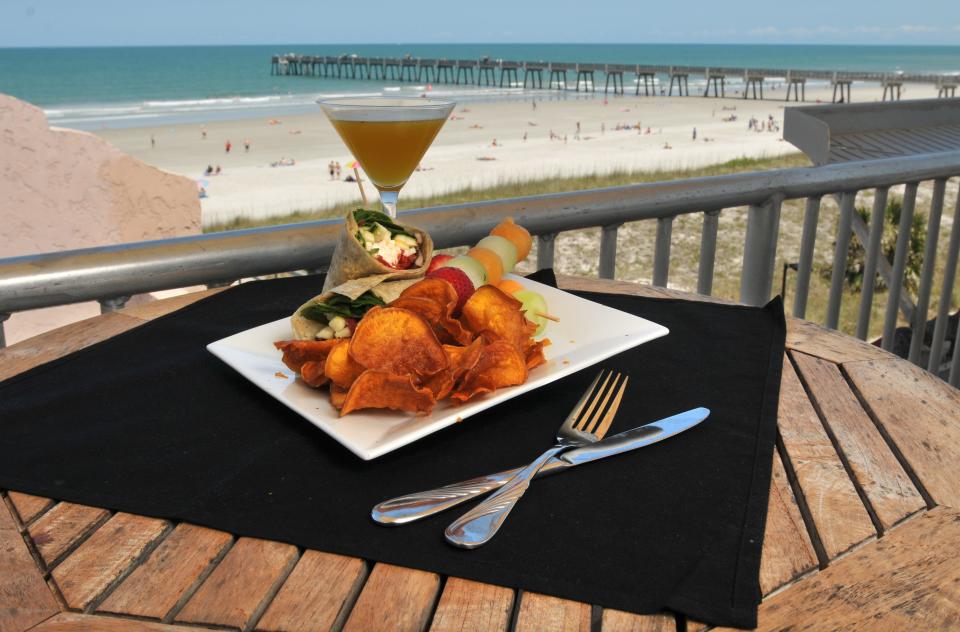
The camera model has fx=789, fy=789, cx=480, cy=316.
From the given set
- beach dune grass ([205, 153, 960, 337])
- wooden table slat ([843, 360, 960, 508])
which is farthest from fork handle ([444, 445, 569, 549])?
beach dune grass ([205, 153, 960, 337])

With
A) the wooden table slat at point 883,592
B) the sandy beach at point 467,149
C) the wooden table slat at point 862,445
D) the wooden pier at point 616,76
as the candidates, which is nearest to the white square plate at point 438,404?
the wooden table slat at point 862,445

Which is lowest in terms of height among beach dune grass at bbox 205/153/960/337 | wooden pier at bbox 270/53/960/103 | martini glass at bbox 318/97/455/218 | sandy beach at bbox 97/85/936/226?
beach dune grass at bbox 205/153/960/337

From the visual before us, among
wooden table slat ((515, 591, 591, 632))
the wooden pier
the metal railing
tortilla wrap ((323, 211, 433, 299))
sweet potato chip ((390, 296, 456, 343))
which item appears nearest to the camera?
wooden table slat ((515, 591, 591, 632))

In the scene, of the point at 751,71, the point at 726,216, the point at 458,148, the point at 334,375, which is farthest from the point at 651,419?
the point at 751,71

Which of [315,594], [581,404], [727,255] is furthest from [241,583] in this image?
[727,255]

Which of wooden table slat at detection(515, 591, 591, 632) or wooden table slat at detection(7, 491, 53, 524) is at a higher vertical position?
wooden table slat at detection(7, 491, 53, 524)

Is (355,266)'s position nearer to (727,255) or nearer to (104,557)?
(104,557)

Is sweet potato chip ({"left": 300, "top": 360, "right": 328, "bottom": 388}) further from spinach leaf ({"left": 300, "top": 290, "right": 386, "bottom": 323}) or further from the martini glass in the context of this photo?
the martini glass
